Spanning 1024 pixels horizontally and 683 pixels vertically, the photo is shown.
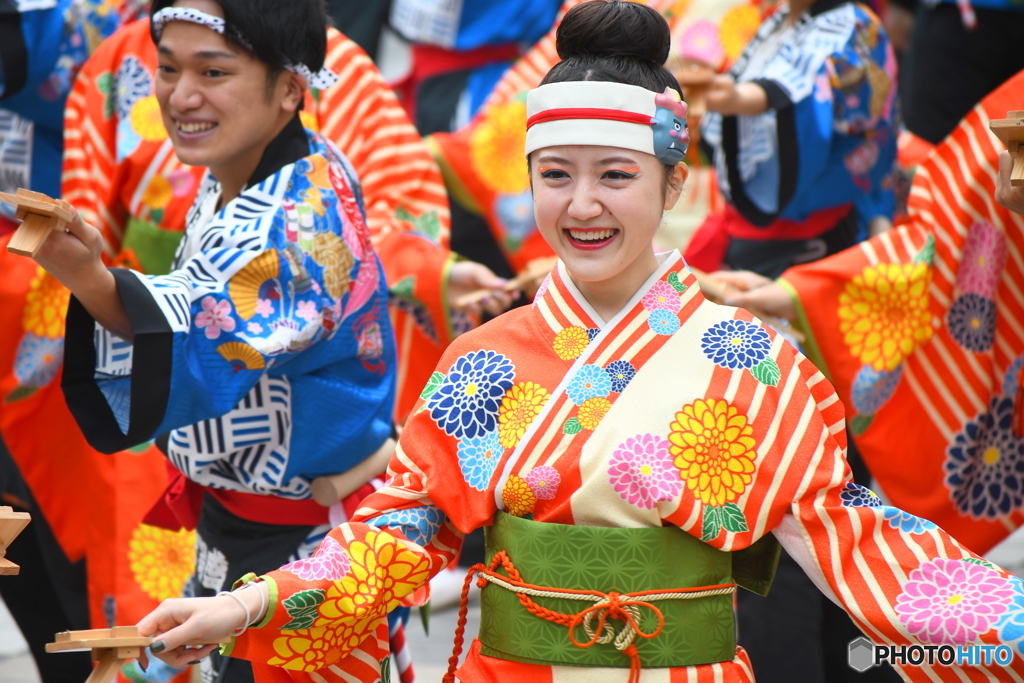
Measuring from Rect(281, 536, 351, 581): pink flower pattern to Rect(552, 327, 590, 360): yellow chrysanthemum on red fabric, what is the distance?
493mm

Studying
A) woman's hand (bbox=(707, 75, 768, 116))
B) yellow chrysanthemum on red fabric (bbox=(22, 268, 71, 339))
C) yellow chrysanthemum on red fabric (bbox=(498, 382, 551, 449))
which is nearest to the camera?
yellow chrysanthemum on red fabric (bbox=(498, 382, 551, 449))

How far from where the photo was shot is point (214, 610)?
1938 mm

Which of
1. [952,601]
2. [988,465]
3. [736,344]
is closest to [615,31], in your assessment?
[736,344]

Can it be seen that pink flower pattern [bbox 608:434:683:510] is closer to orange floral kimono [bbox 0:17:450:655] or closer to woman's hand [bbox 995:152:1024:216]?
woman's hand [bbox 995:152:1024:216]

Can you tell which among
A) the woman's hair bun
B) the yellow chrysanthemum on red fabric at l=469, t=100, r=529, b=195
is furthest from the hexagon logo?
the yellow chrysanthemum on red fabric at l=469, t=100, r=529, b=195

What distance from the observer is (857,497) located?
2.14m

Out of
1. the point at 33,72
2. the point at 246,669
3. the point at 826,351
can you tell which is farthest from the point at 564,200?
the point at 33,72

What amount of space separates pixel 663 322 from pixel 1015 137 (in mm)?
625

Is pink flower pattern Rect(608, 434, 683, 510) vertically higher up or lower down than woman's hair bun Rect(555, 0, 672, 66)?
lower down

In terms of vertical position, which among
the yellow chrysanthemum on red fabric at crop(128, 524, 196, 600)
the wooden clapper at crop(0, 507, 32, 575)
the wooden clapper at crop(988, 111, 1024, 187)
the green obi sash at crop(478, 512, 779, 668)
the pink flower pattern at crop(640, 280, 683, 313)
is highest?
the wooden clapper at crop(988, 111, 1024, 187)

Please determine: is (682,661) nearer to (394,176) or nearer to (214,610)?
(214,610)

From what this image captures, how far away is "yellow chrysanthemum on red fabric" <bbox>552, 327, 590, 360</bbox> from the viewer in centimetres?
221

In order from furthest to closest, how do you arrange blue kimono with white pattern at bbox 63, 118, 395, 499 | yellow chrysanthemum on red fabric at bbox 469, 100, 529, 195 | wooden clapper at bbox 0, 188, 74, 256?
yellow chrysanthemum on red fabric at bbox 469, 100, 529, 195
blue kimono with white pattern at bbox 63, 118, 395, 499
wooden clapper at bbox 0, 188, 74, 256

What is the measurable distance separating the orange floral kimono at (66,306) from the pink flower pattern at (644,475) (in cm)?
173
